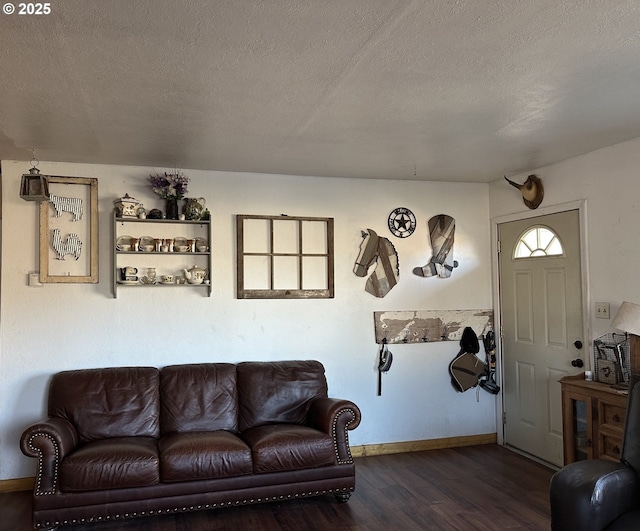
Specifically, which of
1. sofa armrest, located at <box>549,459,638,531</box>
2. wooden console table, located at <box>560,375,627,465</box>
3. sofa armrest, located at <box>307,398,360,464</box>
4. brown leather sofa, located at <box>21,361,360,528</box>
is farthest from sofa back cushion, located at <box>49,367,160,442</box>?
wooden console table, located at <box>560,375,627,465</box>

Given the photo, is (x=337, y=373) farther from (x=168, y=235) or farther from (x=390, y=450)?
(x=168, y=235)

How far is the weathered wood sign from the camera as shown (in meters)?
4.76

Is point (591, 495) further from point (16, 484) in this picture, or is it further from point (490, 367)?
point (16, 484)

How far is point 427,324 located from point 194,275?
2146 millimetres

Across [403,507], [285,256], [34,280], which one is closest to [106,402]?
[34,280]

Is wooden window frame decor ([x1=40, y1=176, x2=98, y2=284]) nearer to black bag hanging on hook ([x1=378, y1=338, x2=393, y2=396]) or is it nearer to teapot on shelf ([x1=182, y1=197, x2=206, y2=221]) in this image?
teapot on shelf ([x1=182, y1=197, x2=206, y2=221])

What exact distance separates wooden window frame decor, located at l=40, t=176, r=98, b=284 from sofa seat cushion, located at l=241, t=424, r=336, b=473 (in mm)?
1805

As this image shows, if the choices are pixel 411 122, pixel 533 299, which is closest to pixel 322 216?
pixel 411 122

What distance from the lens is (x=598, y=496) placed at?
222 centimetres

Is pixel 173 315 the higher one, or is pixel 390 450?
pixel 173 315

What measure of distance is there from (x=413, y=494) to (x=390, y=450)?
983 millimetres

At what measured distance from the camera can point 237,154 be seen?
3.87 metres

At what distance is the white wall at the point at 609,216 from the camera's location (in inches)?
141

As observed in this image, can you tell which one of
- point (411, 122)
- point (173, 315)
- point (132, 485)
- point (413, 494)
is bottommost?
point (413, 494)
